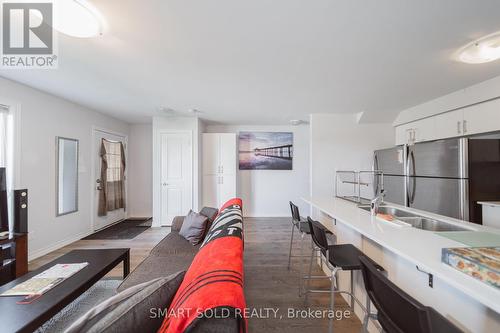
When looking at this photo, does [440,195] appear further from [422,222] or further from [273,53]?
[273,53]

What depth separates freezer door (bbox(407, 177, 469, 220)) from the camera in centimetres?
221

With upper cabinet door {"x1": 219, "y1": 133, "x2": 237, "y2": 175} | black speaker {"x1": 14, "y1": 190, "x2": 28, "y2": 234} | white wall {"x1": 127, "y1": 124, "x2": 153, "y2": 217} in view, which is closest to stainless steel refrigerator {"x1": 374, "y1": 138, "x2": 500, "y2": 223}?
upper cabinet door {"x1": 219, "y1": 133, "x2": 237, "y2": 175}

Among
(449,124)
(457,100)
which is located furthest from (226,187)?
(457,100)

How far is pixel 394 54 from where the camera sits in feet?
5.69

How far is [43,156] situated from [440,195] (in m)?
5.38

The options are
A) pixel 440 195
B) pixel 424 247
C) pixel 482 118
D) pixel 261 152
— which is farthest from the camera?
pixel 261 152

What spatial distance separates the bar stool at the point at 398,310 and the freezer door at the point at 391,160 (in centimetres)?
282

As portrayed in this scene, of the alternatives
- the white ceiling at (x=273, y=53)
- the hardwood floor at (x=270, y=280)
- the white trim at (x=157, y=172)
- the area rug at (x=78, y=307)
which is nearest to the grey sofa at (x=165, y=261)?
the area rug at (x=78, y=307)

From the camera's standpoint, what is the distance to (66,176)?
3.19 metres

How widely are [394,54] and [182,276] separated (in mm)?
2394

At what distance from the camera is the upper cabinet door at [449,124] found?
2561mm

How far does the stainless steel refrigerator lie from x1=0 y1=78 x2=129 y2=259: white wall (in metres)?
5.30

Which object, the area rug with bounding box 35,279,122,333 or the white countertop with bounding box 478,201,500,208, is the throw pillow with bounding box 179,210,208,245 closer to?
the area rug with bounding box 35,279,122,333

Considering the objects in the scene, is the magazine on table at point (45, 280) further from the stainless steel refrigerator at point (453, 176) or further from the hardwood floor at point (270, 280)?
the stainless steel refrigerator at point (453, 176)
